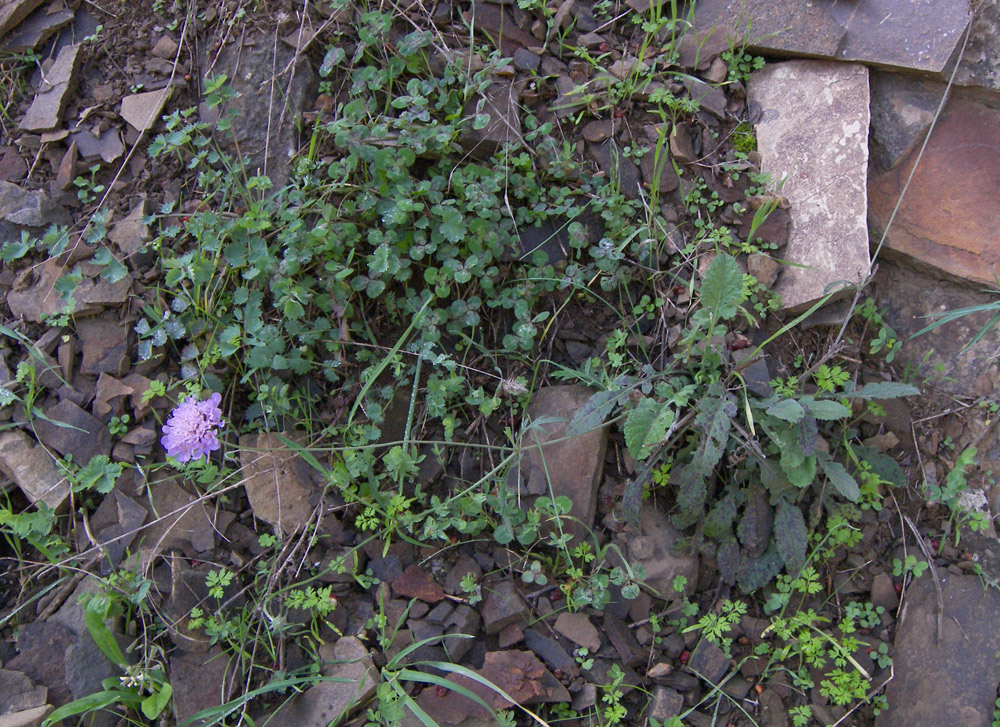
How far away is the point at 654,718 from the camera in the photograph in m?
2.14

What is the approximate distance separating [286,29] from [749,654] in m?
2.67

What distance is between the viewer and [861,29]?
261 cm

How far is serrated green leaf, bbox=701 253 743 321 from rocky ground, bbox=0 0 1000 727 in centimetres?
19

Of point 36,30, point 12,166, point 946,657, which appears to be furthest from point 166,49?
point 946,657

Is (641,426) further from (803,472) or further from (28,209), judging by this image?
(28,209)

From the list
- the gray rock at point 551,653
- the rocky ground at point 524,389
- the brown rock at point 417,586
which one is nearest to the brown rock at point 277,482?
the rocky ground at point 524,389

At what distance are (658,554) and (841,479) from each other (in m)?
0.59

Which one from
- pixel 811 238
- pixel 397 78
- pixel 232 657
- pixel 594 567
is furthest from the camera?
pixel 397 78

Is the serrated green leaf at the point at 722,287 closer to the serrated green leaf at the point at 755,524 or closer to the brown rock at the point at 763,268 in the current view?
the brown rock at the point at 763,268

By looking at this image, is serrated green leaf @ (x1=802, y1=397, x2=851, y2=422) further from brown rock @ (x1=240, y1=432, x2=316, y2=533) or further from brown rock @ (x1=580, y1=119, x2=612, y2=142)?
brown rock @ (x1=240, y1=432, x2=316, y2=533)

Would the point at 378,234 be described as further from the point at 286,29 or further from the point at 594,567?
the point at 594,567

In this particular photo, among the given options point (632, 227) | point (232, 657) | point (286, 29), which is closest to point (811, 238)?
point (632, 227)

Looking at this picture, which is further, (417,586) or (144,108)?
(144,108)

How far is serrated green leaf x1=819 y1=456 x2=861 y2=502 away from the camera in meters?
2.19
